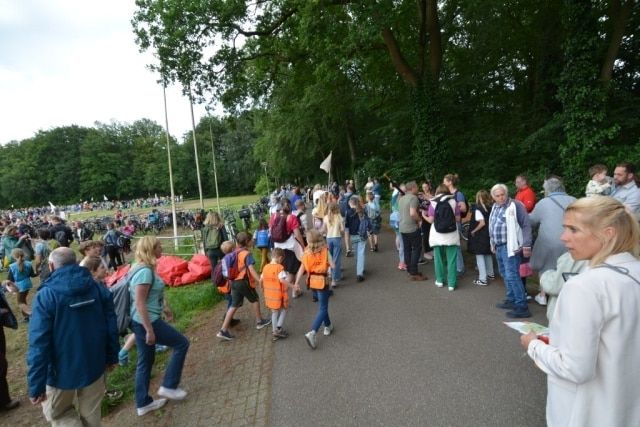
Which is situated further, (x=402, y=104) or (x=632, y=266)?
(x=402, y=104)

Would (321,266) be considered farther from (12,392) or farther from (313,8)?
(313,8)

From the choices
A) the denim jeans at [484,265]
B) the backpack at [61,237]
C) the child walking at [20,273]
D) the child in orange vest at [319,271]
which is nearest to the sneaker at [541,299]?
the denim jeans at [484,265]

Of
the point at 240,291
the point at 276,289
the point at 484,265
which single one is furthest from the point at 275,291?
the point at 484,265

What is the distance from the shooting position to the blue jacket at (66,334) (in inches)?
110

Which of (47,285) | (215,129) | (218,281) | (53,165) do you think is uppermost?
(215,129)

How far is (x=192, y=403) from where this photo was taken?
13.2ft

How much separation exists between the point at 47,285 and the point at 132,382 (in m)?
2.57

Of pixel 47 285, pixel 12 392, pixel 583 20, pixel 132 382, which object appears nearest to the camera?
pixel 47 285

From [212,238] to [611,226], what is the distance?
23.0 feet

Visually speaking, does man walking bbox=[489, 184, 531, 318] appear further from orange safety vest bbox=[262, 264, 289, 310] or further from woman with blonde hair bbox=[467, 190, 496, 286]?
orange safety vest bbox=[262, 264, 289, 310]

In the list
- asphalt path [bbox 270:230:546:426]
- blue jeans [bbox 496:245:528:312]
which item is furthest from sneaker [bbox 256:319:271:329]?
blue jeans [bbox 496:245:528:312]

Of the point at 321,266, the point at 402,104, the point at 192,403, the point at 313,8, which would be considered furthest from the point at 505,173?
the point at 192,403

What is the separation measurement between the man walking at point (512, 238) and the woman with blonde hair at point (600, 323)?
3.72m

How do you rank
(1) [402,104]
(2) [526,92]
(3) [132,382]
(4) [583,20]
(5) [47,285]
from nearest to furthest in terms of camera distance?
(5) [47,285], (3) [132,382], (4) [583,20], (2) [526,92], (1) [402,104]
